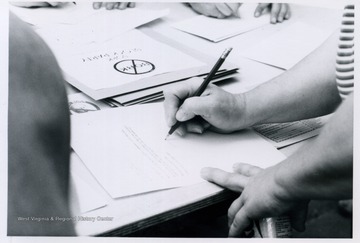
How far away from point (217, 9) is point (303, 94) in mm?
243

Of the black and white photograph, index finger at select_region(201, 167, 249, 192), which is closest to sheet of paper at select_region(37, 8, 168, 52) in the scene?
the black and white photograph

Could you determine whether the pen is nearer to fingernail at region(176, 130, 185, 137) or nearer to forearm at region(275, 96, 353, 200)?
fingernail at region(176, 130, 185, 137)


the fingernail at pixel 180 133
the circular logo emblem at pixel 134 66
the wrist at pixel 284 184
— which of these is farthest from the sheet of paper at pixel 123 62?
the wrist at pixel 284 184

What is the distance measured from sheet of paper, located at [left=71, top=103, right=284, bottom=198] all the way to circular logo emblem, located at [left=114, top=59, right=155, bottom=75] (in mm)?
67

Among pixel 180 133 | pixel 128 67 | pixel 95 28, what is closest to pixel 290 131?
pixel 180 133

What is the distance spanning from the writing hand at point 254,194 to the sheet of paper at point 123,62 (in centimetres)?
21

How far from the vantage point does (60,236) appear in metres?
0.77

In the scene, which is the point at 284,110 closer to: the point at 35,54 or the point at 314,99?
the point at 314,99

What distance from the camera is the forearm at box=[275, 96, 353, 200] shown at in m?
0.64

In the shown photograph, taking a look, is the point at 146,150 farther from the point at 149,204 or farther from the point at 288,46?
the point at 288,46

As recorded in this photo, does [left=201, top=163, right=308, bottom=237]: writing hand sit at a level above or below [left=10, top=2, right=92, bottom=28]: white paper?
below

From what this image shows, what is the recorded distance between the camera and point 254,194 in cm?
70

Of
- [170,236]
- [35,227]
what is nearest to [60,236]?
[35,227]

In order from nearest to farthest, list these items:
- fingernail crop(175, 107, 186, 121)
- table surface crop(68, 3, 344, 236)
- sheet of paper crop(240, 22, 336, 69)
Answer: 1. table surface crop(68, 3, 344, 236)
2. fingernail crop(175, 107, 186, 121)
3. sheet of paper crop(240, 22, 336, 69)
